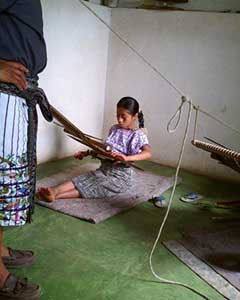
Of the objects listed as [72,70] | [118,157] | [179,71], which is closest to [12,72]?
[118,157]

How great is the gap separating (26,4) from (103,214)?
1.51 meters

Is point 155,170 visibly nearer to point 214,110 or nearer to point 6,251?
point 214,110

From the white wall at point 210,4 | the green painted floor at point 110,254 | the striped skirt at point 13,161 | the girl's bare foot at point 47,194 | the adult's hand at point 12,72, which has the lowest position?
the green painted floor at point 110,254

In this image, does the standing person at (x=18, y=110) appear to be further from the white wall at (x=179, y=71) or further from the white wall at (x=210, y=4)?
the white wall at (x=210, y=4)

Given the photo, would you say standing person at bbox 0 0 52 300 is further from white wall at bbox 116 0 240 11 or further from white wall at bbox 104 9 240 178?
white wall at bbox 116 0 240 11

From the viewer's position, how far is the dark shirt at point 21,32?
1.49 m

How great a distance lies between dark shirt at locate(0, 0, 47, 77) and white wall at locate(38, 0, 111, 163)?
1.87 meters

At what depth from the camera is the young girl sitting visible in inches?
116

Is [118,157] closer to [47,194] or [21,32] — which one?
[47,194]

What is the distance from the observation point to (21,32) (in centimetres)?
153

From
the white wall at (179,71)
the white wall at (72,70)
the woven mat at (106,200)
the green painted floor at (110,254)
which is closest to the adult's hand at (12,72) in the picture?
the green painted floor at (110,254)

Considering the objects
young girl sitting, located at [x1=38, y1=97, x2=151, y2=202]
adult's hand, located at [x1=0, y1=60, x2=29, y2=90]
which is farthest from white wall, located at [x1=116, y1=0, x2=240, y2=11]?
adult's hand, located at [x1=0, y1=60, x2=29, y2=90]

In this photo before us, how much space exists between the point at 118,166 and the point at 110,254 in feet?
2.99

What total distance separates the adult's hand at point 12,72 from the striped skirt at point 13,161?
0.19 ft
